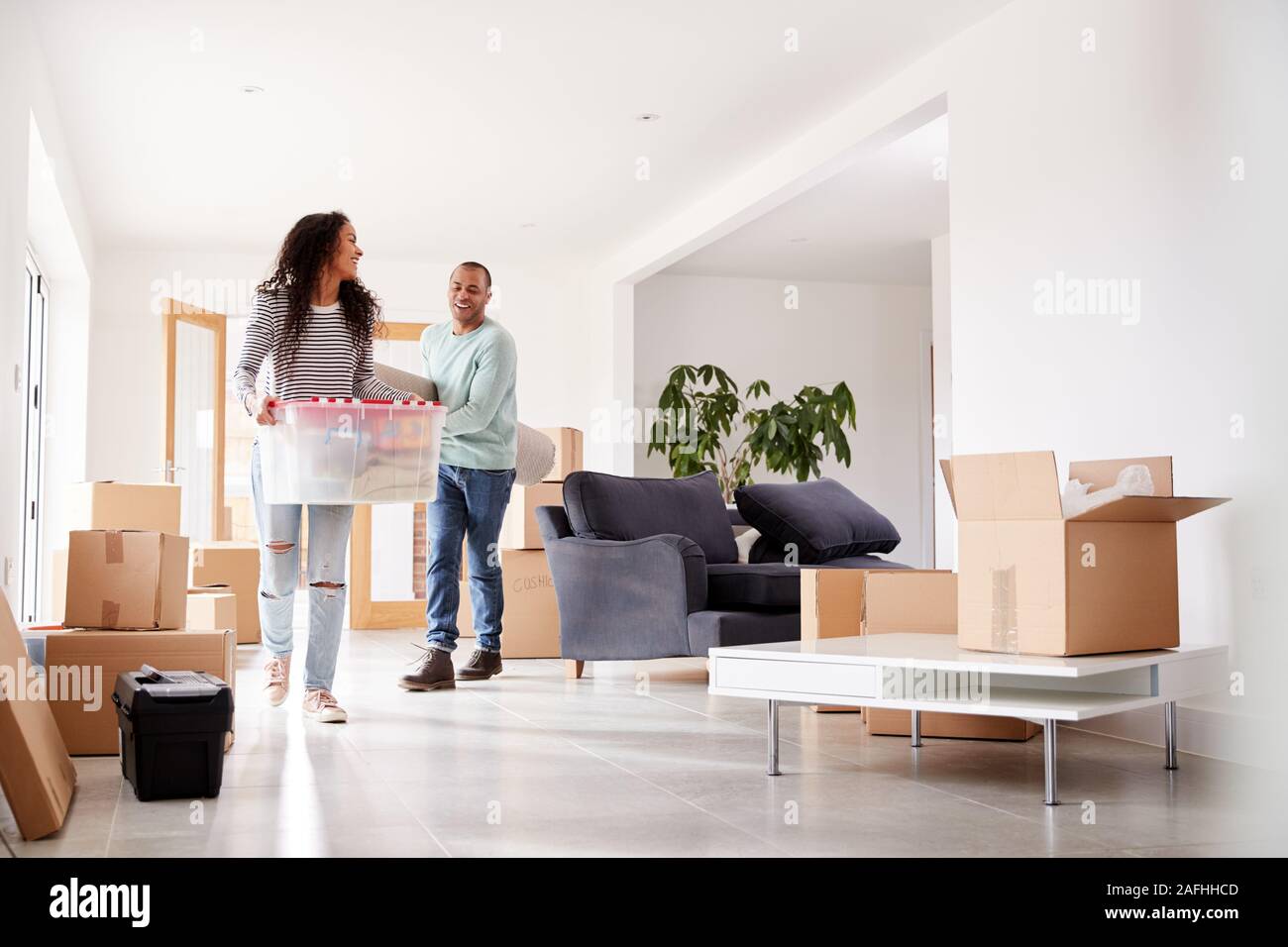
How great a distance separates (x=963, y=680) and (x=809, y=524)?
6.91 ft

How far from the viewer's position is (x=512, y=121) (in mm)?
5199

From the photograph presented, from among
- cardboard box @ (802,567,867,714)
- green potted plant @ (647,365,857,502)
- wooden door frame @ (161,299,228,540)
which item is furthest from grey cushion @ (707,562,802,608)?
wooden door frame @ (161,299,228,540)

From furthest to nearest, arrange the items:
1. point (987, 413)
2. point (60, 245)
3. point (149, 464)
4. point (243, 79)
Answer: point (149, 464), point (60, 245), point (243, 79), point (987, 413)

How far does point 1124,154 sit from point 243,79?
3.19 metres

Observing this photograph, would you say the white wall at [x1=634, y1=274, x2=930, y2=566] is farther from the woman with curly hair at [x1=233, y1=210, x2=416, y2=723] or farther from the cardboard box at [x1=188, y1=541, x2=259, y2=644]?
the woman with curly hair at [x1=233, y1=210, x2=416, y2=723]

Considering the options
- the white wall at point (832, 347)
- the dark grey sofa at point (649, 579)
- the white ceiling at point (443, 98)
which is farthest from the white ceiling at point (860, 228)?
the dark grey sofa at point (649, 579)

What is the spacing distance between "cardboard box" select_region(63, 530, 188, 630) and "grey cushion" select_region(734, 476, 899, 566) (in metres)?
2.29

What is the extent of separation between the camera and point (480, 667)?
429 centimetres

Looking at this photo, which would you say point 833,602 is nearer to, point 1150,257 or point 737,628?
point 737,628

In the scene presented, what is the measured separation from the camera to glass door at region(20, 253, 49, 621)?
620cm

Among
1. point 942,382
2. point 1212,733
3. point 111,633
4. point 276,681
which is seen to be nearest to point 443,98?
point 276,681
